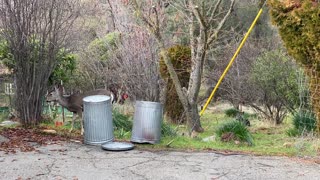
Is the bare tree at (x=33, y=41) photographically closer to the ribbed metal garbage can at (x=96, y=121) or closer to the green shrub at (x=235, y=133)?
the ribbed metal garbage can at (x=96, y=121)

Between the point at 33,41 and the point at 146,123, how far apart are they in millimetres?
2975

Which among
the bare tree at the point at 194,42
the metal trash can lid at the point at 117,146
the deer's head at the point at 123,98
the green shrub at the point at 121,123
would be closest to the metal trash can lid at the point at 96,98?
the metal trash can lid at the point at 117,146

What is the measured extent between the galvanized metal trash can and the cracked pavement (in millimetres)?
567

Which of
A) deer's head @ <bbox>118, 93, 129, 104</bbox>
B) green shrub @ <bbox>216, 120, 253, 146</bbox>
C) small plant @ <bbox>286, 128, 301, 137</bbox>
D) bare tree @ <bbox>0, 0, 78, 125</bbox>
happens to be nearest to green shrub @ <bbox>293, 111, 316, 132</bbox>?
small plant @ <bbox>286, 128, 301, 137</bbox>

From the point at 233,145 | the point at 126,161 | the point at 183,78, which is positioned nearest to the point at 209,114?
the point at 183,78

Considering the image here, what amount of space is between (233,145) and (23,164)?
3699mm

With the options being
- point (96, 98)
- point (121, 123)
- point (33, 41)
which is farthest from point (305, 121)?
point (33, 41)

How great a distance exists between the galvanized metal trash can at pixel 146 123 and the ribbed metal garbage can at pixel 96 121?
507 millimetres

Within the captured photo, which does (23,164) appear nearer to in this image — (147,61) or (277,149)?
(277,149)

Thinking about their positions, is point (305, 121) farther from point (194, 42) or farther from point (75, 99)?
point (75, 99)

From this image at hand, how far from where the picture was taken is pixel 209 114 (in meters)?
16.1

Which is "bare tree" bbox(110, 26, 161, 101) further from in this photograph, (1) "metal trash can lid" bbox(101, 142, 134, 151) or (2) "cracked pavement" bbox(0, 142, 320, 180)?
(2) "cracked pavement" bbox(0, 142, 320, 180)

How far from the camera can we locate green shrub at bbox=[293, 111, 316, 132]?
29.6ft

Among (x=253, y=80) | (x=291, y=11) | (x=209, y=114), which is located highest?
(x=291, y=11)
